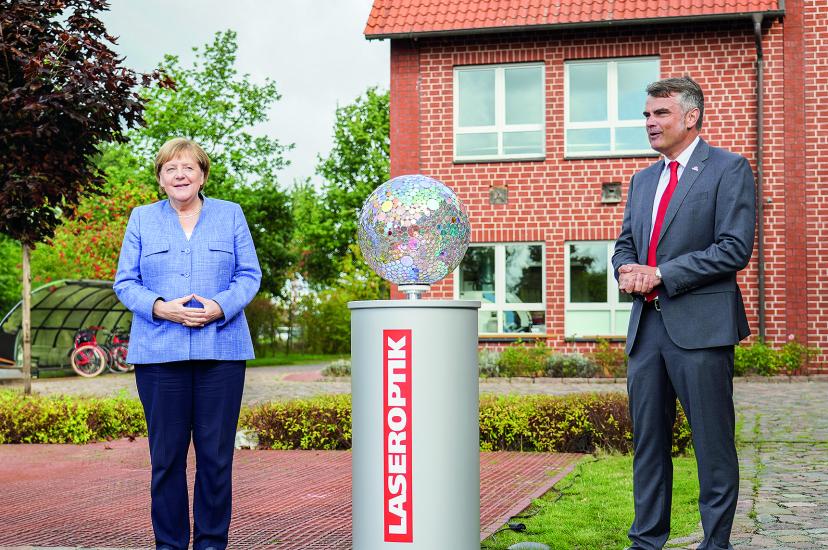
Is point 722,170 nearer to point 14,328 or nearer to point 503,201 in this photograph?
point 503,201

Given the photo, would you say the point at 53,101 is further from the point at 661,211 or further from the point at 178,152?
the point at 661,211

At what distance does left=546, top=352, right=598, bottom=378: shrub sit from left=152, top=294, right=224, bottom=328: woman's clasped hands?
1400 cm

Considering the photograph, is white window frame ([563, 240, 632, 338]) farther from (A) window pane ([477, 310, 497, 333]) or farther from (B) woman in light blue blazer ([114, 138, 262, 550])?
(B) woman in light blue blazer ([114, 138, 262, 550])

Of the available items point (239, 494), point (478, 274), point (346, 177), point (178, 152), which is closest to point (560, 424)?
point (239, 494)

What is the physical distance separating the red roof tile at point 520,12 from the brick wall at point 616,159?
Result: 46cm

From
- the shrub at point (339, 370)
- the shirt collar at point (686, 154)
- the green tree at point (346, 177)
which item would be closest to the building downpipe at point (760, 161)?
the shrub at point (339, 370)

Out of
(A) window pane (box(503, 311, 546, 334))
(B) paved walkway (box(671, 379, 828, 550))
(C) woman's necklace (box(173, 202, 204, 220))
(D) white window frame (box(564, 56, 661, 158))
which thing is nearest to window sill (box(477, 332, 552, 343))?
(A) window pane (box(503, 311, 546, 334))

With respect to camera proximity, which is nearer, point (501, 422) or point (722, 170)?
point (722, 170)

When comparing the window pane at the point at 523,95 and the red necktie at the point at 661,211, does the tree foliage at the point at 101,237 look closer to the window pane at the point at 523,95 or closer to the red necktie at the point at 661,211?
the window pane at the point at 523,95

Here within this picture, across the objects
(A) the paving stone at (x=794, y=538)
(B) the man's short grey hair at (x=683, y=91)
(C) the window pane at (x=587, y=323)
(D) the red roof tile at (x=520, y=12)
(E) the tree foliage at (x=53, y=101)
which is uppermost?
(D) the red roof tile at (x=520, y=12)

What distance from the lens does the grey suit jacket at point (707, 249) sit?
4.24 m

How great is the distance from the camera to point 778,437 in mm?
9328

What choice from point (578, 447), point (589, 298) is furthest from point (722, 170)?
point (589, 298)

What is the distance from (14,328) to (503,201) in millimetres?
11398
